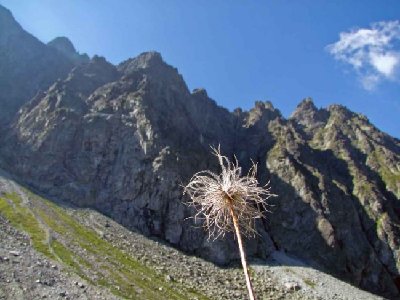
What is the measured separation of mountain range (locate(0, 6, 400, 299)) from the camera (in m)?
115

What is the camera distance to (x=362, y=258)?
133125mm

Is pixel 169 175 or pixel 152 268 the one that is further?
pixel 169 175

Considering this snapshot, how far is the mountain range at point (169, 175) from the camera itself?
115 meters

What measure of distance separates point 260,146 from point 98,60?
74258mm

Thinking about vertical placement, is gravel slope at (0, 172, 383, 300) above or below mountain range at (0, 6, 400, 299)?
below

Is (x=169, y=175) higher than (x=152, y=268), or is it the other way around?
(x=169, y=175)

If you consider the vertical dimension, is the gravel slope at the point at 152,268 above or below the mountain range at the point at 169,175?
below

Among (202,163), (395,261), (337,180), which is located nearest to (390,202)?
(337,180)

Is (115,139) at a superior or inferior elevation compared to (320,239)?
superior

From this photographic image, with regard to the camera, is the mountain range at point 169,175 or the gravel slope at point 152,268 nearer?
the gravel slope at point 152,268

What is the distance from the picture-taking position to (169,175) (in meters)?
121

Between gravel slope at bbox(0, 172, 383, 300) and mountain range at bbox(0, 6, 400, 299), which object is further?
mountain range at bbox(0, 6, 400, 299)

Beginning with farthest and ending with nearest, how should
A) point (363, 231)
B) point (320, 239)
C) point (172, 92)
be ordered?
1. point (172, 92)
2. point (363, 231)
3. point (320, 239)

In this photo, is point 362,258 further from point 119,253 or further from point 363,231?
point 119,253
